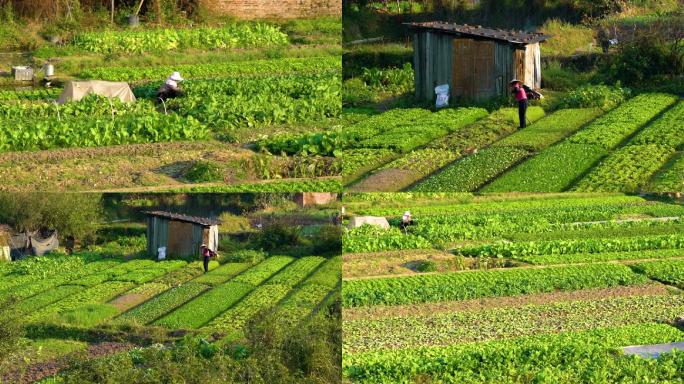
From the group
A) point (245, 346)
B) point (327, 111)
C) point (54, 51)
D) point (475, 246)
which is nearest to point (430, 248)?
point (475, 246)

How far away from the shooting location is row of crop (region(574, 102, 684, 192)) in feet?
62.1

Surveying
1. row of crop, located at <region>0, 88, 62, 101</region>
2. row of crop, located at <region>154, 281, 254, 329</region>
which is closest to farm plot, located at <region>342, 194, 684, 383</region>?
row of crop, located at <region>154, 281, 254, 329</region>

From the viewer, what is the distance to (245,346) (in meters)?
13.2

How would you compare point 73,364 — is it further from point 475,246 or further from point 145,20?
point 145,20

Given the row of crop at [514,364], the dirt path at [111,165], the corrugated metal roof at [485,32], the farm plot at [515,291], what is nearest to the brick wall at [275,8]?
the farm plot at [515,291]

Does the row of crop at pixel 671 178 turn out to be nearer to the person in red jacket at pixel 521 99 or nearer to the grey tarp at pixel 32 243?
the person in red jacket at pixel 521 99

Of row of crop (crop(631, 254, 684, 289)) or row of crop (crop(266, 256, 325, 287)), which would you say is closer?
row of crop (crop(266, 256, 325, 287))

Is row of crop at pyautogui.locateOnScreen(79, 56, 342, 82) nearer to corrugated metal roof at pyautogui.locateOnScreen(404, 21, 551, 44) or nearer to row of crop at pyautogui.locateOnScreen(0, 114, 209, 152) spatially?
corrugated metal roof at pyautogui.locateOnScreen(404, 21, 551, 44)

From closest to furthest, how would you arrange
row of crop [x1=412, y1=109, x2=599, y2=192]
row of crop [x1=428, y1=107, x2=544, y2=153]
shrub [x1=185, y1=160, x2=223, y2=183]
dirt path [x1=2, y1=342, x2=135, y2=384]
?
1. dirt path [x1=2, y1=342, x2=135, y2=384]
2. shrub [x1=185, y1=160, x2=223, y2=183]
3. row of crop [x1=412, y1=109, x2=599, y2=192]
4. row of crop [x1=428, y1=107, x2=544, y2=153]

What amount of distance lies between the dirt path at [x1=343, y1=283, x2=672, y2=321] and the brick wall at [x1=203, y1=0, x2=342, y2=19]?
1117 centimetres

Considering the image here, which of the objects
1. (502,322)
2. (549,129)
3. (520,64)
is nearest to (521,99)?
(549,129)

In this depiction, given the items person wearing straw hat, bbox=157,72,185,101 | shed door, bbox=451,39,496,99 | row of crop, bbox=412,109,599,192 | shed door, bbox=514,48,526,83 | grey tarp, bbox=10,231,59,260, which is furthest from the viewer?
shed door, bbox=514,48,526,83

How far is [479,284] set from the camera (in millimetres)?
19891

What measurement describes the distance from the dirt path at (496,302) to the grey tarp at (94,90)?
19.9 feet
